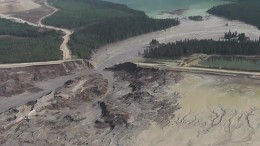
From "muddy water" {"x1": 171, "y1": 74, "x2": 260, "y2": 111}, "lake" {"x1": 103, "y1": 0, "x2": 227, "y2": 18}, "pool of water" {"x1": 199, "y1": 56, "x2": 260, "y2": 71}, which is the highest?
"lake" {"x1": 103, "y1": 0, "x2": 227, "y2": 18}

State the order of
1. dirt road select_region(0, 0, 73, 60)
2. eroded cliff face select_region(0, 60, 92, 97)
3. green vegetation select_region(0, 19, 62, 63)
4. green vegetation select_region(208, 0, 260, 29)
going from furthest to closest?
green vegetation select_region(208, 0, 260, 29) → dirt road select_region(0, 0, 73, 60) → green vegetation select_region(0, 19, 62, 63) → eroded cliff face select_region(0, 60, 92, 97)

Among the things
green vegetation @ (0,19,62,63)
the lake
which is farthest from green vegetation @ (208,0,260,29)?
green vegetation @ (0,19,62,63)

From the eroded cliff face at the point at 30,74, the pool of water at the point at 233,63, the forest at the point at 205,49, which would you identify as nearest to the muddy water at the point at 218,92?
the pool of water at the point at 233,63

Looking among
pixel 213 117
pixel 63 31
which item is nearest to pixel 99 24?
pixel 63 31

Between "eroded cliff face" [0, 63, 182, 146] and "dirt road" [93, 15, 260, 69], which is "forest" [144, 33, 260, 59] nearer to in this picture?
"dirt road" [93, 15, 260, 69]

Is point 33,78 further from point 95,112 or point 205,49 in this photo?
point 205,49

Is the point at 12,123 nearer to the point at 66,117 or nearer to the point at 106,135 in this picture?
the point at 66,117
